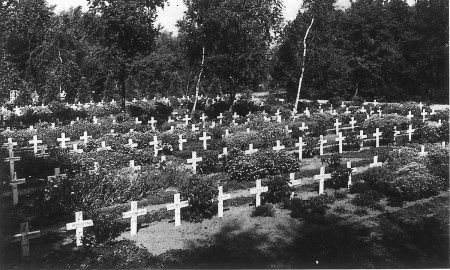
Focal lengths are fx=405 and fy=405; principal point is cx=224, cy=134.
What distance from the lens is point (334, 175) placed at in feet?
43.4

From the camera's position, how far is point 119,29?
30.6 m

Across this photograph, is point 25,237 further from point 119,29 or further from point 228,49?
point 228,49

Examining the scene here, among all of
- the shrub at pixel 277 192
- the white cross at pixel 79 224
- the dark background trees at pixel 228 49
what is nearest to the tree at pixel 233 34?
the dark background trees at pixel 228 49

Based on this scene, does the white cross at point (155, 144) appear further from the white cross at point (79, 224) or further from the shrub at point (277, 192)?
the white cross at point (79, 224)

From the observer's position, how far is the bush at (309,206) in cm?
1099

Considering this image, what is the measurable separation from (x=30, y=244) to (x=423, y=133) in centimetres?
1859

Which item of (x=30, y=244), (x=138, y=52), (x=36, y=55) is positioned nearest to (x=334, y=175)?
(x=30, y=244)

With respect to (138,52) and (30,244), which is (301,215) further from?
(138,52)

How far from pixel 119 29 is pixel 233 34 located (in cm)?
999

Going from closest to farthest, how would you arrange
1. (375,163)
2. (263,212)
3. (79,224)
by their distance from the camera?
(79,224)
(263,212)
(375,163)

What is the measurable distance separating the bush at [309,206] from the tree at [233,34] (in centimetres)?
2421

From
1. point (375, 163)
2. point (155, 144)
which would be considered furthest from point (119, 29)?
point (375, 163)

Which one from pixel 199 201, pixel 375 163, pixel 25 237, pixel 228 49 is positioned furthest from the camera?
pixel 228 49

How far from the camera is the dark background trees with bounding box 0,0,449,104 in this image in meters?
30.7
